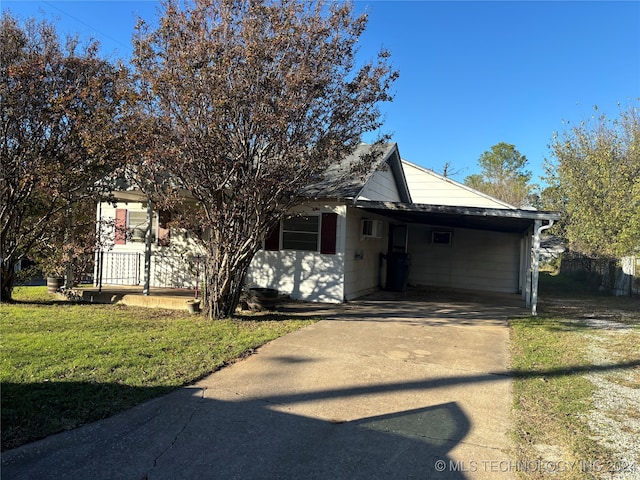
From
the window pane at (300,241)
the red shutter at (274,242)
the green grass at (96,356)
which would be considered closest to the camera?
the green grass at (96,356)

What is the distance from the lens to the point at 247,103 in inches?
276

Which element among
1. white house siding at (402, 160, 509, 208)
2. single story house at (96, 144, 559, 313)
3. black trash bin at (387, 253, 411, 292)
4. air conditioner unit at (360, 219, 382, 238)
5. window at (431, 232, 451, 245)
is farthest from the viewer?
white house siding at (402, 160, 509, 208)

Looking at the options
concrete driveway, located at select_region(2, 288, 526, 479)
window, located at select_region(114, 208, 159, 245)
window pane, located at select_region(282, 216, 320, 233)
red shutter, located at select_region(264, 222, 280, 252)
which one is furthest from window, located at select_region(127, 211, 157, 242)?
concrete driveway, located at select_region(2, 288, 526, 479)

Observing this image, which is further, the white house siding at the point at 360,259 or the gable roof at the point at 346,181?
the white house siding at the point at 360,259

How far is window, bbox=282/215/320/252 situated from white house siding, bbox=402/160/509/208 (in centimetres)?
879

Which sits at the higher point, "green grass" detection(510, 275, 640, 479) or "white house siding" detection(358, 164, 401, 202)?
"white house siding" detection(358, 164, 401, 202)

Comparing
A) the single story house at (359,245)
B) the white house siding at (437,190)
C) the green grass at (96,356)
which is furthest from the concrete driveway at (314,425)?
the white house siding at (437,190)

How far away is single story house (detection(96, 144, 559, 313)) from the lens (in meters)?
10.6

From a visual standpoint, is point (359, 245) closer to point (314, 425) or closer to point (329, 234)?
point (329, 234)

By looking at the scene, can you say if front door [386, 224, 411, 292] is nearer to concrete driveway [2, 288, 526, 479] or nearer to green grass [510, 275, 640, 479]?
green grass [510, 275, 640, 479]

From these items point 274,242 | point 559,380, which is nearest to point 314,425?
point 559,380

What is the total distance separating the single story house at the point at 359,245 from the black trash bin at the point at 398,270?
3 cm

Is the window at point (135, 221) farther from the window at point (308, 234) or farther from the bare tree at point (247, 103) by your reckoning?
the bare tree at point (247, 103)

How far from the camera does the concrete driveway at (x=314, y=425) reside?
10.1ft
